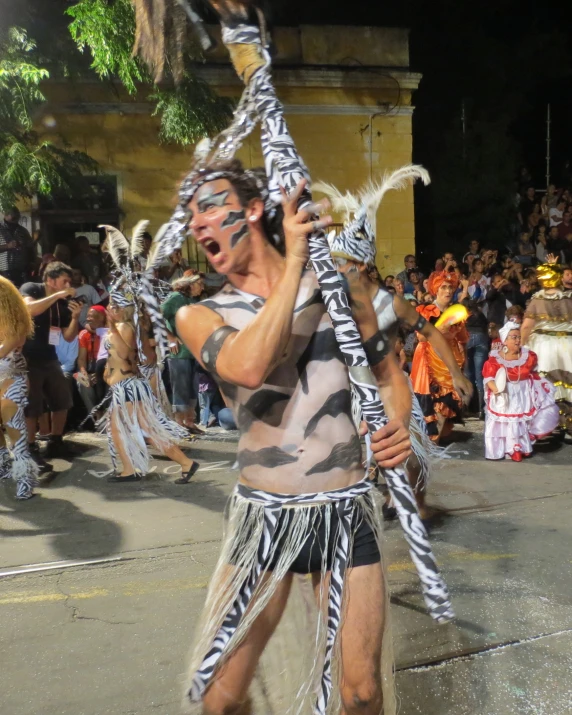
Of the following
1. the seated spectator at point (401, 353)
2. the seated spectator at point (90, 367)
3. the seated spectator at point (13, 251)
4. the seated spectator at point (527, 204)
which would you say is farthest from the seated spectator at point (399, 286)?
the seated spectator at point (527, 204)

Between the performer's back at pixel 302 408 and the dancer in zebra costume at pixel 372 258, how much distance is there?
0.61 meters

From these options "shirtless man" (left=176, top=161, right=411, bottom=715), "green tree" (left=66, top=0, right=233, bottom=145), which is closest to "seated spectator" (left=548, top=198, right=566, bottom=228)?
"green tree" (left=66, top=0, right=233, bottom=145)

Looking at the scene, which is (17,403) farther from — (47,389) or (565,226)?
(565,226)

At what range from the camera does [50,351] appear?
7859 mm

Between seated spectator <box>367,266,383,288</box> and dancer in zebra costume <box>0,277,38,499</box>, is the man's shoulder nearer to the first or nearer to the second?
dancer in zebra costume <box>0,277,38,499</box>

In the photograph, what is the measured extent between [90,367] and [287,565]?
7223 mm

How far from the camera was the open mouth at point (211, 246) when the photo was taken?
7.77ft

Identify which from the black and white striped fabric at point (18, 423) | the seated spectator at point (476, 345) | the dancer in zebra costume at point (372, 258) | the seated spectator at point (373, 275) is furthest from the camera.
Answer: the seated spectator at point (476, 345)

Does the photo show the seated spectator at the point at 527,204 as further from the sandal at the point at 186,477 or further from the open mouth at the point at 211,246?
the open mouth at the point at 211,246

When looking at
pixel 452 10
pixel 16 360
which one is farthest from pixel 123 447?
pixel 452 10

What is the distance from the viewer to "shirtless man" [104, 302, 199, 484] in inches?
272

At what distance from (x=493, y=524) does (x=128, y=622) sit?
276cm

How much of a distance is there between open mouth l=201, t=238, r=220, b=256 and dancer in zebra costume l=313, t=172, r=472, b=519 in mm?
711

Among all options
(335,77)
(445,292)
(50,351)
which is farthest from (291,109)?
(50,351)
